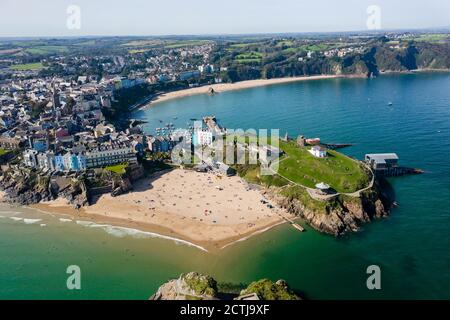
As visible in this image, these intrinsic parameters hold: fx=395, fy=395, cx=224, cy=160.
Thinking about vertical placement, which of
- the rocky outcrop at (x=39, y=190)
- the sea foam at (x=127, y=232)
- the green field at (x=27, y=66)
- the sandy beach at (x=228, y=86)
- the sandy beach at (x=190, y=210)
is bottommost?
the sea foam at (x=127, y=232)

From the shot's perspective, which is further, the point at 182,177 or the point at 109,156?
the point at 182,177

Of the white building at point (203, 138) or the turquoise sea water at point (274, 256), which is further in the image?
the white building at point (203, 138)

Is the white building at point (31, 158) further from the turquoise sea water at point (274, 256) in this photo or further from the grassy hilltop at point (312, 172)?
the grassy hilltop at point (312, 172)

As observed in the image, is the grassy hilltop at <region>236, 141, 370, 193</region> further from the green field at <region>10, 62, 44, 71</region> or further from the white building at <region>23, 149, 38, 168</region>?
the green field at <region>10, 62, 44, 71</region>

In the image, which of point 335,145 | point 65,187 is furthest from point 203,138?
point 65,187

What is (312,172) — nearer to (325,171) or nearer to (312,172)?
(312,172)

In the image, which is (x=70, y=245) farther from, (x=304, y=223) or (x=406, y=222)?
(x=406, y=222)

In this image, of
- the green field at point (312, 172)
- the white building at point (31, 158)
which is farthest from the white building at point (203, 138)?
the white building at point (31, 158)
